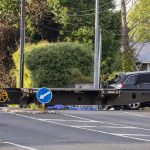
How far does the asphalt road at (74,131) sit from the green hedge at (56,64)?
11417 millimetres

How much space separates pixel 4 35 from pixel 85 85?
41.3 feet

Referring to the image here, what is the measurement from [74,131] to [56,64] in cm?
1861

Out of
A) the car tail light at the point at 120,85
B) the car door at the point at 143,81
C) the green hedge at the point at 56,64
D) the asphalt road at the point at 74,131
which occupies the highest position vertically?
the green hedge at the point at 56,64

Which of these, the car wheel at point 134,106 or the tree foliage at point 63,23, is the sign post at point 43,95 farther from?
the tree foliage at point 63,23

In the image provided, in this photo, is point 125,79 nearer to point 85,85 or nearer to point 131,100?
point 131,100

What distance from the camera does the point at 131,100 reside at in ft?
93.7

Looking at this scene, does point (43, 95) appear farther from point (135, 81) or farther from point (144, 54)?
point (144, 54)

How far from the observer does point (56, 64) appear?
1447 inches

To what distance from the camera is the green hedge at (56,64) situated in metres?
36.7

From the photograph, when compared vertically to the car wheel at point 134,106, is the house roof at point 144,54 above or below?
above

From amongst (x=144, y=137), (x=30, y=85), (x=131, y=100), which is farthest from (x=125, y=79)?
(x=144, y=137)

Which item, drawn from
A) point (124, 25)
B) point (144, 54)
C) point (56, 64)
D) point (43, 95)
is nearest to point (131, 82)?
point (56, 64)

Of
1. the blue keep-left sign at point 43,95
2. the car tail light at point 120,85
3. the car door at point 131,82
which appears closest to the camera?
the blue keep-left sign at point 43,95

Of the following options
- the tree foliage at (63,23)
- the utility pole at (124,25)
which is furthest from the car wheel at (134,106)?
the utility pole at (124,25)
